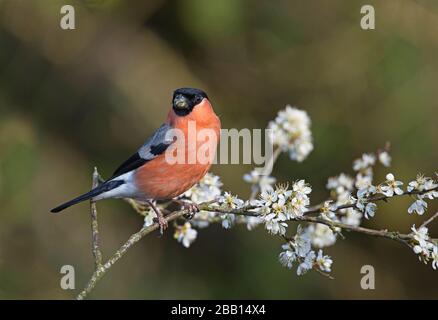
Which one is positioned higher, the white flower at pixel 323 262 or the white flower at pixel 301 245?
the white flower at pixel 301 245

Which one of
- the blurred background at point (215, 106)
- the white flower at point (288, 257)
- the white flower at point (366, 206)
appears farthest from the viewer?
the blurred background at point (215, 106)

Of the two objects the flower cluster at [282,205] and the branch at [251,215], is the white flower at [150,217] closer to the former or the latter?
the branch at [251,215]

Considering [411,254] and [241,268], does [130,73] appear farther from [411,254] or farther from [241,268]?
[411,254]

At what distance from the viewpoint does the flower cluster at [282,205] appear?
8.89 feet

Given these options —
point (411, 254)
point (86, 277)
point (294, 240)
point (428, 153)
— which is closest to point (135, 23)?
point (86, 277)

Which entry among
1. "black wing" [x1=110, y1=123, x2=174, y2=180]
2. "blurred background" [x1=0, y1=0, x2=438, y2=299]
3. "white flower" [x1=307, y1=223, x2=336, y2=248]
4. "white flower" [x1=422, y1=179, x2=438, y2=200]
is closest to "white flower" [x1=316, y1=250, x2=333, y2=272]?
"white flower" [x1=422, y1=179, x2=438, y2=200]

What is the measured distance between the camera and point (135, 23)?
5840 mm

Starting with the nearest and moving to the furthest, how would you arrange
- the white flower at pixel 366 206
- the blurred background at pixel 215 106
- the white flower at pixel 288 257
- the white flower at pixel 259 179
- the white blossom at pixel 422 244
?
the white blossom at pixel 422 244 < the white flower at pixel 366 206 < the white flower at pixel 288 257 < the white flower at pixel 259 179 < the blurred background at pixel 215 106

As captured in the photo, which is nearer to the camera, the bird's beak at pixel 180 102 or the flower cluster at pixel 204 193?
the flower cluster at pixel 204 193

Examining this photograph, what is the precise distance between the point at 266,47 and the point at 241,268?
1.88 metres

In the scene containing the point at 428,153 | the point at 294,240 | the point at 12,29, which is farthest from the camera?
the point at 12,29

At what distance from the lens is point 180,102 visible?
146 inches

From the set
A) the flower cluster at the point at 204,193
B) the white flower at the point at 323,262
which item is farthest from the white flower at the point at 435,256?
the flower cluster at the point at 204,193

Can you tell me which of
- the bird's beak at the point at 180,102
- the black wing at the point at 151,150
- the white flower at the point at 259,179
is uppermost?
the bird's beak at the point at 180,102
